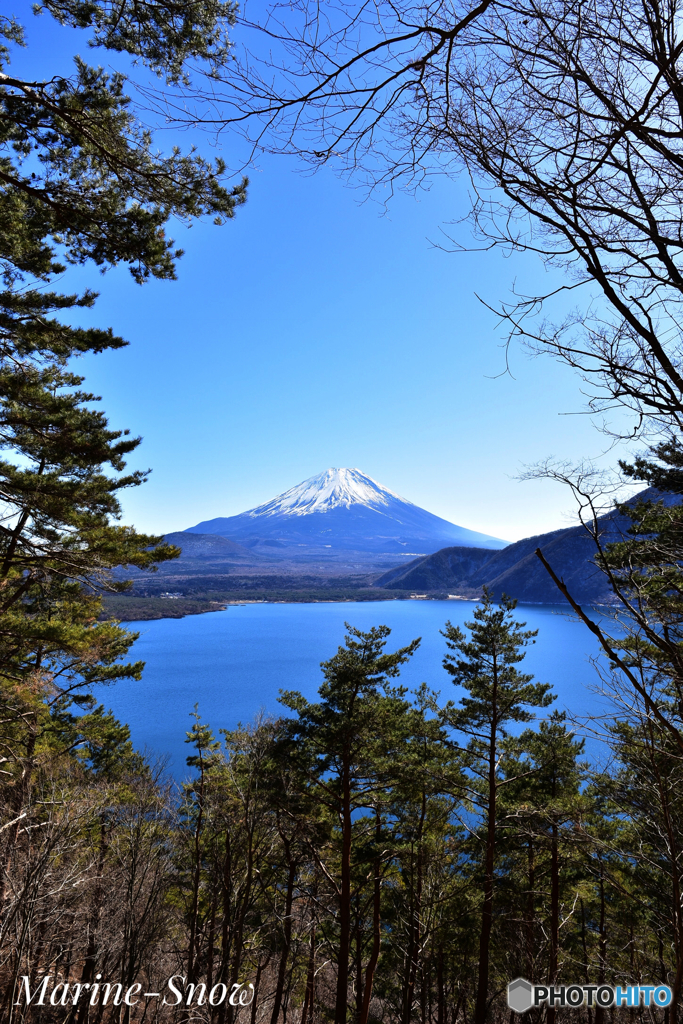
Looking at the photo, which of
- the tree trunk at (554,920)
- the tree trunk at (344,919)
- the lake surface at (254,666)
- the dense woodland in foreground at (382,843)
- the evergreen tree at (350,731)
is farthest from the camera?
the lake surface at (254,666)

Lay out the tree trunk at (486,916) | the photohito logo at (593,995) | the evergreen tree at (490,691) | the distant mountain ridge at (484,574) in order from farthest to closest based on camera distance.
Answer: the distant mountain ridge at (484,574) → the evergreen tree at (490,691) → the tree trunk at (486,916) → the photohito logo at (593,995)

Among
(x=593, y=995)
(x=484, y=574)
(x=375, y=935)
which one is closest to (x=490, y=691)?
(x=375, y=935)

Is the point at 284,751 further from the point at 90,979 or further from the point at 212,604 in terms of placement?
the point at 212,604

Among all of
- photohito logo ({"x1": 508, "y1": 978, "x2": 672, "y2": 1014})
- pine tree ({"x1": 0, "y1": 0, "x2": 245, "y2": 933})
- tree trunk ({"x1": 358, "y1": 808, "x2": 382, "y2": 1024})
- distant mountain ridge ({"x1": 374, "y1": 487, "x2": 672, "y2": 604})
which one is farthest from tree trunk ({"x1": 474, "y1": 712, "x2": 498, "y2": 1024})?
distant mountain ridge ({"x1": 374, "y1": 487, "x2": 672, "y2": 604})

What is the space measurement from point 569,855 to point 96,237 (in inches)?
514

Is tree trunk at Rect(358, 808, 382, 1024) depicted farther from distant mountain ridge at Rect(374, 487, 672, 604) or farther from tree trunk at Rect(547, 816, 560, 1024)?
distant mountain ridge at Rect(374, 487, 672, 604)

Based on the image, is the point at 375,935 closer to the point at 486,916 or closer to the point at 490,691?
the point at 486,916

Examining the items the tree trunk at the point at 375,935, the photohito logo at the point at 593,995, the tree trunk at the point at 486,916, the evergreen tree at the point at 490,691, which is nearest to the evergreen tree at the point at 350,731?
the tree trunk at the point at 375,935

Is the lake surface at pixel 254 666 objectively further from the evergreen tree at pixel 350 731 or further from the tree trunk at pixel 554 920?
the evergreen tree at pixel 350 731

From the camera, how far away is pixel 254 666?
57625 mm

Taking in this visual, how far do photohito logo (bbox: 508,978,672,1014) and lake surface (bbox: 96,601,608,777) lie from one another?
8363mm

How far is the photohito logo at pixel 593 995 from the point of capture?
270 centimetres

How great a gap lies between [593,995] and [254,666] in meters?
57.4

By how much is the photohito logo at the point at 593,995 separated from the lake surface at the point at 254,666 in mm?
8363
